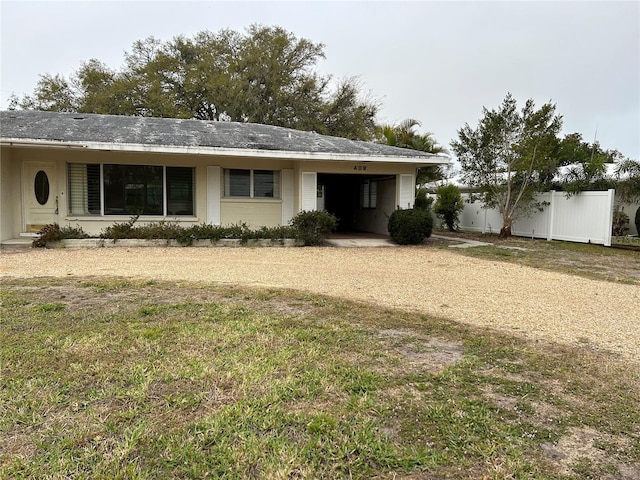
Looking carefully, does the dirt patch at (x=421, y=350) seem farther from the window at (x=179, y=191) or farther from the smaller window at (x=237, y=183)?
the window at (x=179, y=191)

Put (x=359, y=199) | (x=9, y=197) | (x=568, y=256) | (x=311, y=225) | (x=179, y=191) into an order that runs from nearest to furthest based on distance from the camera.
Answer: (x=568, y=256) < (x=9, y=197) < (x=311, y=225) < (x=179, y=191) < (x=359, y=199)

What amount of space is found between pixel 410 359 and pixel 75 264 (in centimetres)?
724

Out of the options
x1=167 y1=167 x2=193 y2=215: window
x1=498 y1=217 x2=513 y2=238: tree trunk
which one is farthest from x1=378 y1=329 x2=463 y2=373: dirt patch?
x1=498 y1=217 x2=513 y2=238: tree trunk

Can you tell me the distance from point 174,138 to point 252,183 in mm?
→ 2605

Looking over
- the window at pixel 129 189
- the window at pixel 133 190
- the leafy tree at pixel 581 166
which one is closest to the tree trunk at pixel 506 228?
the leafy tree at pixel 581 166

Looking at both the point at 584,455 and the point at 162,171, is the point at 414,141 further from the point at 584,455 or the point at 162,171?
the point at 584,455

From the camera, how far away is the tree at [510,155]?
14578 mm

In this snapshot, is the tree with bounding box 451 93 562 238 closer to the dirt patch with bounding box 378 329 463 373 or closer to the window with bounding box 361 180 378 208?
the window with bounding box 361 180 378 208

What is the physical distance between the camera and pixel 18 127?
12.0m

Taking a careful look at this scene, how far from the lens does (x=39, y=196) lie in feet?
40.3

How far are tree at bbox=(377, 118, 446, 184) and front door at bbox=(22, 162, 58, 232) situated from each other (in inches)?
525

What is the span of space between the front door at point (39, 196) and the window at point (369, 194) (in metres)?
10.5

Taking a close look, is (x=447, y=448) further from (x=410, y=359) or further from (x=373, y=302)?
(x=373, y=302)

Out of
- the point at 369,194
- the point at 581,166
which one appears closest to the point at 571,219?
the point at 581,166
